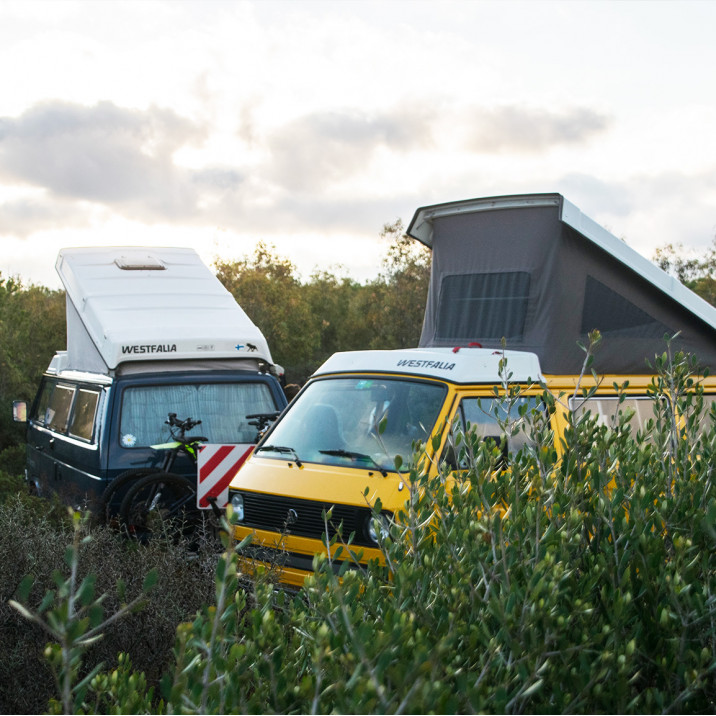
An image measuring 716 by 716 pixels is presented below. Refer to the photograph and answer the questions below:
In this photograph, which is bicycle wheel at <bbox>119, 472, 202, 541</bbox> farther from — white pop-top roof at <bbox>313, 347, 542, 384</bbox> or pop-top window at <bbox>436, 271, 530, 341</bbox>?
pop-top window at <bbox>436, 271, 530, 341</bbox>

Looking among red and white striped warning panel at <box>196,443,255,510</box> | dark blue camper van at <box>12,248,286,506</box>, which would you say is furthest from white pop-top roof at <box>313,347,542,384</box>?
dark blue camper van at <box>12,248,286,506</box>

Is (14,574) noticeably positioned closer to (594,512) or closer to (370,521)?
(370,521)

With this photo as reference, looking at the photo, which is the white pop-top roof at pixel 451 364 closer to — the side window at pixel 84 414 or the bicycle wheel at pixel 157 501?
the bicycle wheel at pixel 157 501

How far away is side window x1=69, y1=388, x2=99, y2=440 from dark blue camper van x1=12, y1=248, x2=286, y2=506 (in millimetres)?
12

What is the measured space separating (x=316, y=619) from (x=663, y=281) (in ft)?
18.0

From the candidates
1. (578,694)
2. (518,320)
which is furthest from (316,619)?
(518,320)

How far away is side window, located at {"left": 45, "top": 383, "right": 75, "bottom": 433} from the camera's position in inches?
369

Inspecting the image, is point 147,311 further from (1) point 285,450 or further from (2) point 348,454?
(2) point 348,454

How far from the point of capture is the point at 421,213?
7.98 meters

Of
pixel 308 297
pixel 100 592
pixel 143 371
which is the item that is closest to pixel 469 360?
pixel 100 592

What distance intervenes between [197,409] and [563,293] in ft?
11.0

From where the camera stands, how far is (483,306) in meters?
7.64

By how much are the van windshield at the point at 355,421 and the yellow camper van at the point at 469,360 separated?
0.03 feet

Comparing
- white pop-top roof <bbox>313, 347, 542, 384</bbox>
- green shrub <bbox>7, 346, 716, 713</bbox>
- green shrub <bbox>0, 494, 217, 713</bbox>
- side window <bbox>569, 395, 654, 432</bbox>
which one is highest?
white pop-top roof <bbox>313, 347, 542, 384</bbox>
